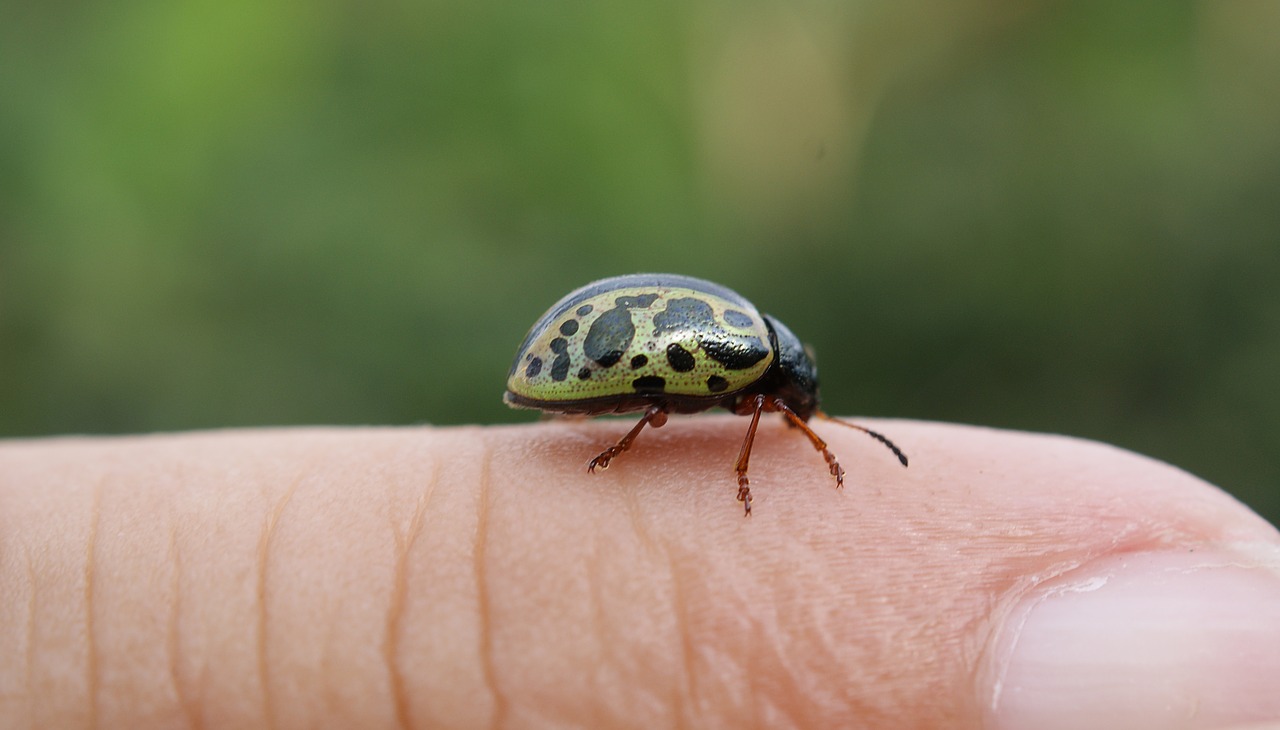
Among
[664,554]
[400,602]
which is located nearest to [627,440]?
[664,554]

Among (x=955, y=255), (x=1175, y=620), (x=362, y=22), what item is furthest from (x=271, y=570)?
(x=362, y=22)

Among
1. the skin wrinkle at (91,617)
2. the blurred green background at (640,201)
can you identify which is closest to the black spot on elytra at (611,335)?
the skin wrinkle at (91,617)

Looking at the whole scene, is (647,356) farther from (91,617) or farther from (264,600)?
(91,617)

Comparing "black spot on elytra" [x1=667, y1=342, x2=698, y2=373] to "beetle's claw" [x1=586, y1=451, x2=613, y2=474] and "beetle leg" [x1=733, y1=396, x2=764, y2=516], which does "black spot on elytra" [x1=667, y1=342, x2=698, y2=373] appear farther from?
"beetle's claw" [x1=586, y1=451, x2=613, y2=474]

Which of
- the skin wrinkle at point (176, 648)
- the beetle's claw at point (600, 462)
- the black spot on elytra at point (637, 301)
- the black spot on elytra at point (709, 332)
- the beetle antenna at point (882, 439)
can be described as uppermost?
the black spot on elytra at point (637, 301)

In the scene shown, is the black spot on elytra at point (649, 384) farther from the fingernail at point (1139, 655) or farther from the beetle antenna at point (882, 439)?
the fingernail at point (1139, 655)

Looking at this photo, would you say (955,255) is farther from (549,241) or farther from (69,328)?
(69,328)
